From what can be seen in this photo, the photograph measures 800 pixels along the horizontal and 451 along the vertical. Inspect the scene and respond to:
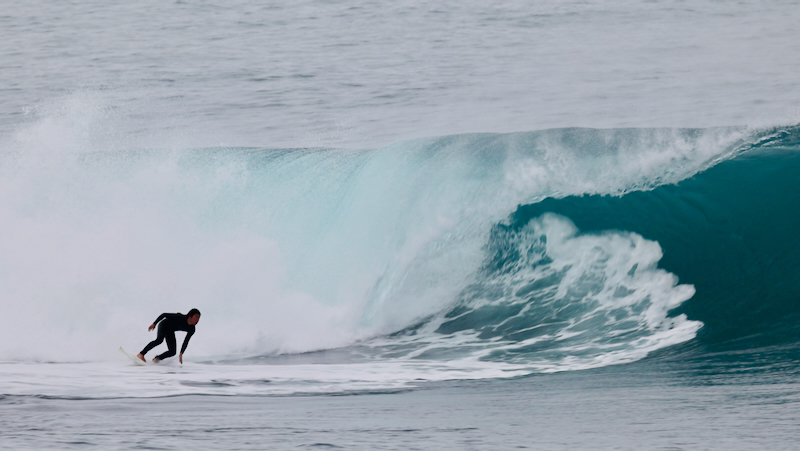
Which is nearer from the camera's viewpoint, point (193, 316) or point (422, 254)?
point (193, 316)

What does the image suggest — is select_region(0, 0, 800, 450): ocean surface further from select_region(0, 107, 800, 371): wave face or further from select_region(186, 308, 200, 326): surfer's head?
select_region(186, 308, 200, 326): surfer's head

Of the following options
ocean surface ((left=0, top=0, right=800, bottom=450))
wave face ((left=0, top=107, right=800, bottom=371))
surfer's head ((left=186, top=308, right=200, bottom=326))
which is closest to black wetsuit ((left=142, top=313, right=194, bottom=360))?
surfer's head ((left=186, top=308, right=200, bottom=326))

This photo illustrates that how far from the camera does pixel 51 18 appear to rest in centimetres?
2570

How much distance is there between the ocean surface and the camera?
5141mm

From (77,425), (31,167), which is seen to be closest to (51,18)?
(31,167)

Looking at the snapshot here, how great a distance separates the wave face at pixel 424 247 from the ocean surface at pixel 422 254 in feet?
0.13

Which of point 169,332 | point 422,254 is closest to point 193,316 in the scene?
point 169,332

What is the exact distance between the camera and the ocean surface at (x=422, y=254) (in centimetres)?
514

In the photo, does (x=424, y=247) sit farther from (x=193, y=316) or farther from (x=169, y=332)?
(x=169, y=332)

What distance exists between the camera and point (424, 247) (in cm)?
1014

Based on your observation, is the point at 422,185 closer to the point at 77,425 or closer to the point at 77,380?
the point at 77,380

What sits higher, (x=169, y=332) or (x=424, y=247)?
(x=424, y=247)

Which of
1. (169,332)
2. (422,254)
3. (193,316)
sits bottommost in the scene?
(169,332)

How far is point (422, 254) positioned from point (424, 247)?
0.41 feet
